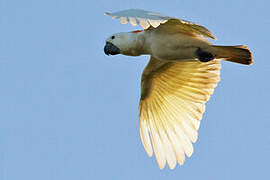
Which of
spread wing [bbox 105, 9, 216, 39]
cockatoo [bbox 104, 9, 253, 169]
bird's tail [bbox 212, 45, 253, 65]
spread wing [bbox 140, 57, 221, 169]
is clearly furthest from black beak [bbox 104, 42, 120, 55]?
bird's tail [bbox 212, 45, 253, 65]

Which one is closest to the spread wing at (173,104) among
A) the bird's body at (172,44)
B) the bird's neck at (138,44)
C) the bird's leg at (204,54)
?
the bird's neck at (138,44)

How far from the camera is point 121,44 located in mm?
6613

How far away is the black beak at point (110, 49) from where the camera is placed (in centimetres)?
668

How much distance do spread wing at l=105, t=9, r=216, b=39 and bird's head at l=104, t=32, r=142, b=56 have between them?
46cm

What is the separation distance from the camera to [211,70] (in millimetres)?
7184

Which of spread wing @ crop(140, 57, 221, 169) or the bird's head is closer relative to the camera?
the bird's head

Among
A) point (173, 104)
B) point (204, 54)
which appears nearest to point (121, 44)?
point (204, 54)

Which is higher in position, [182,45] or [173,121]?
[182,45]

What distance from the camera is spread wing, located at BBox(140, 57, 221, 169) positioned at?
7047 millimetres

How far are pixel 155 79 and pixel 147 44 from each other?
1.00 m

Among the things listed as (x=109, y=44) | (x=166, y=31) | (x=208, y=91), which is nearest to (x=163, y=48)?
(x=166, y=31)

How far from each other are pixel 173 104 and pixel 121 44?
1293 millimetres

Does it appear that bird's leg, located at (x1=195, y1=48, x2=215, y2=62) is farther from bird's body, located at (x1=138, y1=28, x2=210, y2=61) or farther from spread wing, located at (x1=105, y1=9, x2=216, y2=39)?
spread wing, located at (x1=105, y1=9, x2=216, y2=39)

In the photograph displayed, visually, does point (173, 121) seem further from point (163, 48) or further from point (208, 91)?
point (163, 48)
